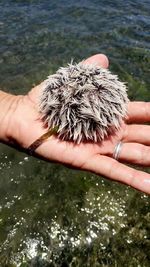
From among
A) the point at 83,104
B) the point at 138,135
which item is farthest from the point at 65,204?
the point at 83,104

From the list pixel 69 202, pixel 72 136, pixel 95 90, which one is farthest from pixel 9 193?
pixel 95 90

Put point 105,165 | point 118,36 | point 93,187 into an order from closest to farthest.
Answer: point 105,165, point 93,187, point 118,36

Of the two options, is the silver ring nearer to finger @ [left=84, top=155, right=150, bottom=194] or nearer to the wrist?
finger @ [left=84, top=155, right=150, bottom=194]

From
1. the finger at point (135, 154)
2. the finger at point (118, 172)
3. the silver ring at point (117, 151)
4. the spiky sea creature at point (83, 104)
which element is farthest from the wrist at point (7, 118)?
the finger at point (135, 154)

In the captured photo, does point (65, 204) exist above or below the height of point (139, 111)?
below

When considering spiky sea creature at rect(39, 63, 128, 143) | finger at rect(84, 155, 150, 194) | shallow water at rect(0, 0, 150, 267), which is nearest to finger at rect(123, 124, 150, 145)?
spiky sea creature at rect(39, 63, 128, 143)

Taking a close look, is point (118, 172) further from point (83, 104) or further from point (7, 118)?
point (7, 118)

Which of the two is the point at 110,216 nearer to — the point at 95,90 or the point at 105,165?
the point at 105,165
